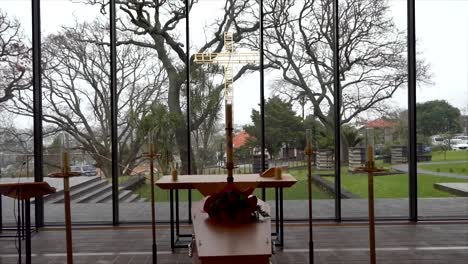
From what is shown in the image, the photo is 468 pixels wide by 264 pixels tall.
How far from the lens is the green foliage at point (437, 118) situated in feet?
20.8

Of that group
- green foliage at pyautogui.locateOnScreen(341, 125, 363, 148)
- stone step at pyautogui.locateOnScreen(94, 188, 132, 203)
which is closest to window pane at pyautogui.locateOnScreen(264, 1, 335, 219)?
green foliage at pyautogui.locateOnScreen(341, 125, 363, 148)

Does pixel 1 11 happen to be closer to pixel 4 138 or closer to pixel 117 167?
pixel 4 138

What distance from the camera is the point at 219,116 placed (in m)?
6.52

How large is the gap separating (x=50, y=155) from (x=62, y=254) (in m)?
1.82

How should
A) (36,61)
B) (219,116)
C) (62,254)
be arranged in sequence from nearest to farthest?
1. (62,254)
2. (36,61)
3. (219,116)

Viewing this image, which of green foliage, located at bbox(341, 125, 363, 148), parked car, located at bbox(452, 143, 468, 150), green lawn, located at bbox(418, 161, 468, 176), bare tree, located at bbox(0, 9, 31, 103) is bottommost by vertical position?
green lawn, located at bbox(418, 161, 468, 176)

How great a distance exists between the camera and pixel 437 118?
6438 millimetres

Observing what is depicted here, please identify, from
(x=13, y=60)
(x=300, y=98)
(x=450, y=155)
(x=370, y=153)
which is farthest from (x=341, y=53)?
(x=13, y=60)

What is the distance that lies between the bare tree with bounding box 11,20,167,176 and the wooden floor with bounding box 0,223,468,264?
3.52ft

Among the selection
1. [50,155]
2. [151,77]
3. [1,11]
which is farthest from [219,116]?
[1,11]

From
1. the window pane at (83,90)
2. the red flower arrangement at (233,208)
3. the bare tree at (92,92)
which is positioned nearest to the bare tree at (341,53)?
the bare tree at (92,92)

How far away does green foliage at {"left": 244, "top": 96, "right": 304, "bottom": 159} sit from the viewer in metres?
6.40

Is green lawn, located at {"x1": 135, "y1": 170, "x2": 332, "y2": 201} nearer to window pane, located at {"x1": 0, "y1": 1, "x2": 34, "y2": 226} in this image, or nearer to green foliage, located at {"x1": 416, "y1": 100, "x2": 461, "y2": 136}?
green foliage, located at {"x1": 416, "y1": 100, "x2": 461, "y2": 136}

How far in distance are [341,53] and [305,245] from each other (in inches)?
109
